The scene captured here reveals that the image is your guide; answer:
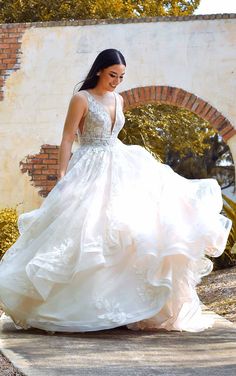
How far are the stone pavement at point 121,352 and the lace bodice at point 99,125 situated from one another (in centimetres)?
123

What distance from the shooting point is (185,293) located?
→ 489 cm

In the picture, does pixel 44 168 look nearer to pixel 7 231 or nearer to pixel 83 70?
pixel 83 70

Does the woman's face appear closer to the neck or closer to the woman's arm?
the neck

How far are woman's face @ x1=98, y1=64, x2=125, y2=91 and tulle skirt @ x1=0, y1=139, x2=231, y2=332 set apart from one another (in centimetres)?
57

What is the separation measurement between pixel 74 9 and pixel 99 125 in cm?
1309

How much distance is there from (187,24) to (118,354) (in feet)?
24.6

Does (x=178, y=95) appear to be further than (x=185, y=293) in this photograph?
Yes

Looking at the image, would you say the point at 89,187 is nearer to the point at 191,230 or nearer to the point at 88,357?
the point at 191,230

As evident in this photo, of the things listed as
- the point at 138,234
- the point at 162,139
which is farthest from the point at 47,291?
the point at 162,139

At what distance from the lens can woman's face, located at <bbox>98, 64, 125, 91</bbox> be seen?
5.17 m

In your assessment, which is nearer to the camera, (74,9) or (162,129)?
(74,9)

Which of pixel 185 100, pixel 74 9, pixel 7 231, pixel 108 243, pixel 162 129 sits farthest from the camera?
pixel 162 129

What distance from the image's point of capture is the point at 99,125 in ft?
17.4

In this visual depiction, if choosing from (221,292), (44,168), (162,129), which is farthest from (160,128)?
(221,292)
